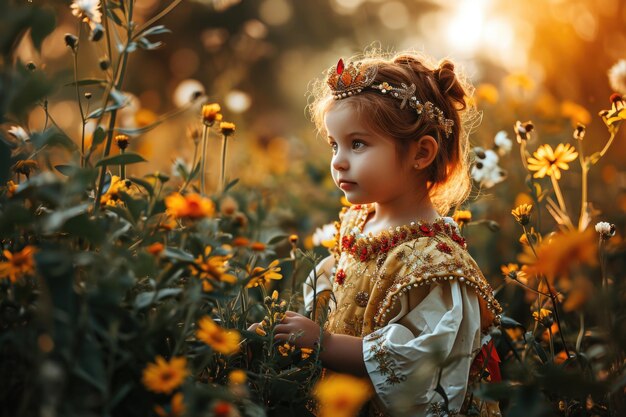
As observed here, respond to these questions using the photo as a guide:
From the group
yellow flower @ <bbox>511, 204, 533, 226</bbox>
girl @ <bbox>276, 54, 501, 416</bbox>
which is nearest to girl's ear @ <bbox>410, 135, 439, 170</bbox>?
girl @ <bbox>276, 54, 501, 416</bbox>

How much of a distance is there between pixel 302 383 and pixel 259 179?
220 centimetres

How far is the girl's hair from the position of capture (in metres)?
1.59

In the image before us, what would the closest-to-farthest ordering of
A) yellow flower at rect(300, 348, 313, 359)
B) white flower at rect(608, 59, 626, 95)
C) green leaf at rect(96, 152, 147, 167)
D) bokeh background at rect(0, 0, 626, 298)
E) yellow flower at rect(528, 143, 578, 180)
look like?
1. green leaf at rect(96, 152, 147, 167)
2. yellow flower at rect(300, 348, 313, 359)
3. yellow flower at rect(528, 143, 578, 180)
4. white flower at rect(608, 59, 626, 95)
5. bokeh background at rect(0, 0, 626, 298)

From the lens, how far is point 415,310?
1.46 metres

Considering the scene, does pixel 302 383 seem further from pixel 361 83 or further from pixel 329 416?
pixel 361 83

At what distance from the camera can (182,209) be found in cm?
104

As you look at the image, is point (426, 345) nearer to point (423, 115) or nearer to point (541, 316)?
point (541, 316)

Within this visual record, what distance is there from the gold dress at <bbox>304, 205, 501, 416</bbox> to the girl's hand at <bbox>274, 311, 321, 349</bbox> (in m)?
0.08

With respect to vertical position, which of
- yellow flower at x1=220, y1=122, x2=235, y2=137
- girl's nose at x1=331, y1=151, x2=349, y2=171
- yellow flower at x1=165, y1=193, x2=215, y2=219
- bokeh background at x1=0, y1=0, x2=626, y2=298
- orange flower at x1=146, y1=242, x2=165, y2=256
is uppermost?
bokeh background at x1=0, y1=0, x2=626, y2=298

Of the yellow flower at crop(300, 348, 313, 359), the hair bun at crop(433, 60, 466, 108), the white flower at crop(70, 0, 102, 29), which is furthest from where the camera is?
the hair bun at crop(433, 60, 466, 108)

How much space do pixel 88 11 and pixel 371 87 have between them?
68 centimetres

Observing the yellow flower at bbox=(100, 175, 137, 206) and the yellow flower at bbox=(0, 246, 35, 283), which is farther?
the yellow flower at bbox=(100, 175, 137, 206)

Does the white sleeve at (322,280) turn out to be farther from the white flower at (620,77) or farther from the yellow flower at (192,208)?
the white flower at (620,77)

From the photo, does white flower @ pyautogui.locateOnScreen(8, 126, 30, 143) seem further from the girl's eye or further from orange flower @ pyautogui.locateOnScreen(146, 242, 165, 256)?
the girl's eye
